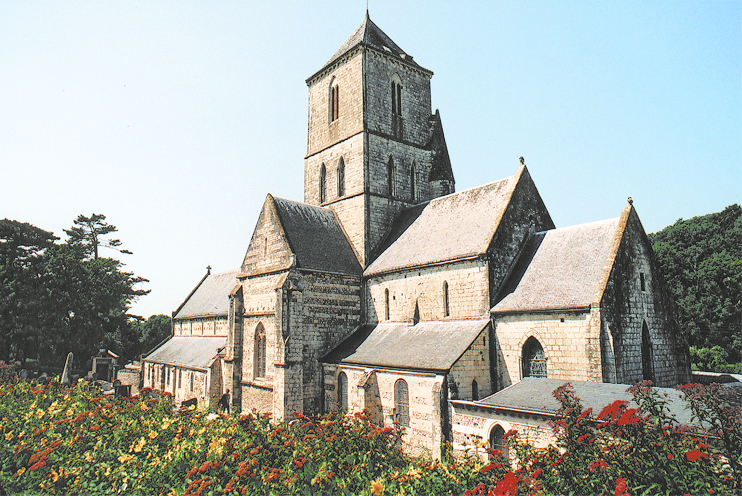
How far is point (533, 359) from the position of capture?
18.0 m

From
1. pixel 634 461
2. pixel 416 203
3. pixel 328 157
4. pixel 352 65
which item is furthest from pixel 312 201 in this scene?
pixel 634 461

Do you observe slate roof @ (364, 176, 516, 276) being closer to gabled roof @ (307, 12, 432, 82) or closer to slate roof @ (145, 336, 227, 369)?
gabled roof @ (307, 12, 432, 82)

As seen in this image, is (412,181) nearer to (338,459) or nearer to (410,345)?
(410,345)

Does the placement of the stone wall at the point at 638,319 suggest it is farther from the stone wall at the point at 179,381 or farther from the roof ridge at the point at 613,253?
the stone wall at the point at 179,381

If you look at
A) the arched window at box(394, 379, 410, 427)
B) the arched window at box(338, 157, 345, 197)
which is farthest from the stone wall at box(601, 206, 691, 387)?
the arched window at box(338, 157, 345, 197)

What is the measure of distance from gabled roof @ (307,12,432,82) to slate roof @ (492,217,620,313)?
1544 centimetres

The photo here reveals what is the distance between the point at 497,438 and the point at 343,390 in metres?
8.53

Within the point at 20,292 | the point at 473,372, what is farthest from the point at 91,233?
the point at 473,372

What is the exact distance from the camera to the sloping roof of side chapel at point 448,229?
21.2 meters

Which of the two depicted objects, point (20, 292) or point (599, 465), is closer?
point (599, 465)

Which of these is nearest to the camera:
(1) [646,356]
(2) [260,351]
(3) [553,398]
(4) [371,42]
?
(3) [553,398]

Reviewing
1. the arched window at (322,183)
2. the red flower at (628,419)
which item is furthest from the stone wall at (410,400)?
the arched window at (322,183)

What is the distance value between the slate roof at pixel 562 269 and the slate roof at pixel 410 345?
5.90 feet

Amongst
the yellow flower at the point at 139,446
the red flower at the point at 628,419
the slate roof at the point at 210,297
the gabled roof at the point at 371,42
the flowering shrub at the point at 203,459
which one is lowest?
the flowering shrub at the point at 203,459
